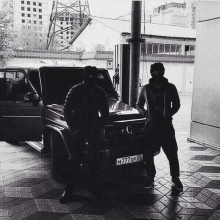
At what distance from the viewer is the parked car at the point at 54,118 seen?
459 cm

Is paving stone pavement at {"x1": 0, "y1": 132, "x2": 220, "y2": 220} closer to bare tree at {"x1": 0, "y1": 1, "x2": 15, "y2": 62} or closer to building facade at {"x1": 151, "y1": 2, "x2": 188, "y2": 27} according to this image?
bare tree at {"x1": 0, "y1": 1, "x2": 15, "y2": 62}

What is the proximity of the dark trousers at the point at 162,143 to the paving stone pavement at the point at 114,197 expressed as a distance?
455 millimetres

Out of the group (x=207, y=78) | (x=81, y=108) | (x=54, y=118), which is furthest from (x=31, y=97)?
(x=207, y=78)

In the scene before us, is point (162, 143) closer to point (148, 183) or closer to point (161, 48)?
point (148, 183)

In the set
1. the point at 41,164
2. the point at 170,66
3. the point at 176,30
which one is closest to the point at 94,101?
the point at 41,164

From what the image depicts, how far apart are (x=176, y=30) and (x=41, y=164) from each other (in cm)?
3215

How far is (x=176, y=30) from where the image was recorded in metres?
35.1

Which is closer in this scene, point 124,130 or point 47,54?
point 124,130

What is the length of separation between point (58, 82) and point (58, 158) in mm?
1511

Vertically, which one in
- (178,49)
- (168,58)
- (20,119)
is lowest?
(20,119)

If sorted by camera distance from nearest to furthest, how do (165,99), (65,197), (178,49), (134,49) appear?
(65,197) < (165,99) < (134,49) < (178,49)

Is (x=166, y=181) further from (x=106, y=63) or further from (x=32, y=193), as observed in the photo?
(x=106, y=63)

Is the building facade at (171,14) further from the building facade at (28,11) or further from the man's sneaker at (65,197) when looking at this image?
the man's sneaker at (65,197)

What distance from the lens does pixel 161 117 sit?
446 cm
